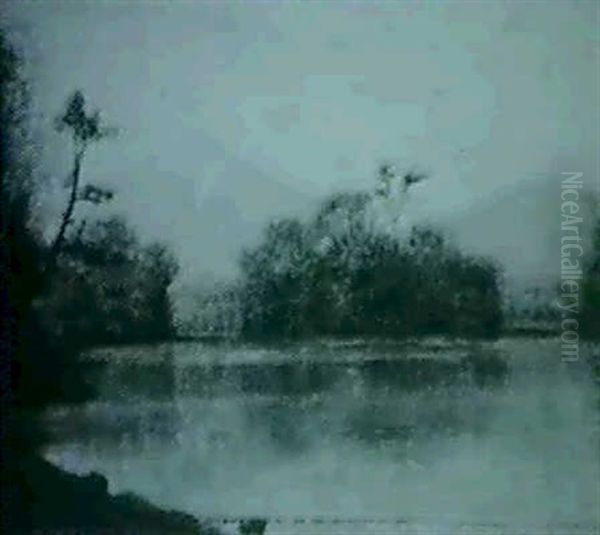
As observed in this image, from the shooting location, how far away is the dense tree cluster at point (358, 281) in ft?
5.71

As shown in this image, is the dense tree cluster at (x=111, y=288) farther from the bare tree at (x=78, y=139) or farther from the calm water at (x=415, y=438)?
the calm water at (x=415, y=438)

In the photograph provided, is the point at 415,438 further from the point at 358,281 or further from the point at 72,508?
the point at 72,508

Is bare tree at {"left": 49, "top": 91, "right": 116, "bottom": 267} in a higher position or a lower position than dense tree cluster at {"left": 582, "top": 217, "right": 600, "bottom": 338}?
higher

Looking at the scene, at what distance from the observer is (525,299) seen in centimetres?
174

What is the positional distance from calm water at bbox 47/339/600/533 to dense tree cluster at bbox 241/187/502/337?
1.8 inches

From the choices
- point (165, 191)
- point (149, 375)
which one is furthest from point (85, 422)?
point (165, 191)

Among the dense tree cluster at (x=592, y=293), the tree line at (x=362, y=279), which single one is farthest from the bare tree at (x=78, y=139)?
the dense tree cluster at (x=592, y=293)

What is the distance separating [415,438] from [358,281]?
0.32 metres

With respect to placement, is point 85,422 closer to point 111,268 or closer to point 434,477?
point 111,268

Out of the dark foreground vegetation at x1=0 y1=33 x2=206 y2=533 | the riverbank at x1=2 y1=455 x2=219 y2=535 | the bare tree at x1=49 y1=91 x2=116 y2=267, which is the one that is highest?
the bare tree at x1=49 y1=91 x2=116 y2=267

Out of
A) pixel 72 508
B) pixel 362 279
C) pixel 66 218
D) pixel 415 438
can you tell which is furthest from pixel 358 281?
pixel 72 508

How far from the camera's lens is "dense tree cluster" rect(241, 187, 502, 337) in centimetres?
174

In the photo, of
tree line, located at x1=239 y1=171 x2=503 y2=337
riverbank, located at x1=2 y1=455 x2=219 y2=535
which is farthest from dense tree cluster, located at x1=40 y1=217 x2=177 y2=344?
riverbank, located at x1=2 y1=455 x2=219 y2=535

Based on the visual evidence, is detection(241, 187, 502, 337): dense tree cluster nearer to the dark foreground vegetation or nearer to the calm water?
the calm water
